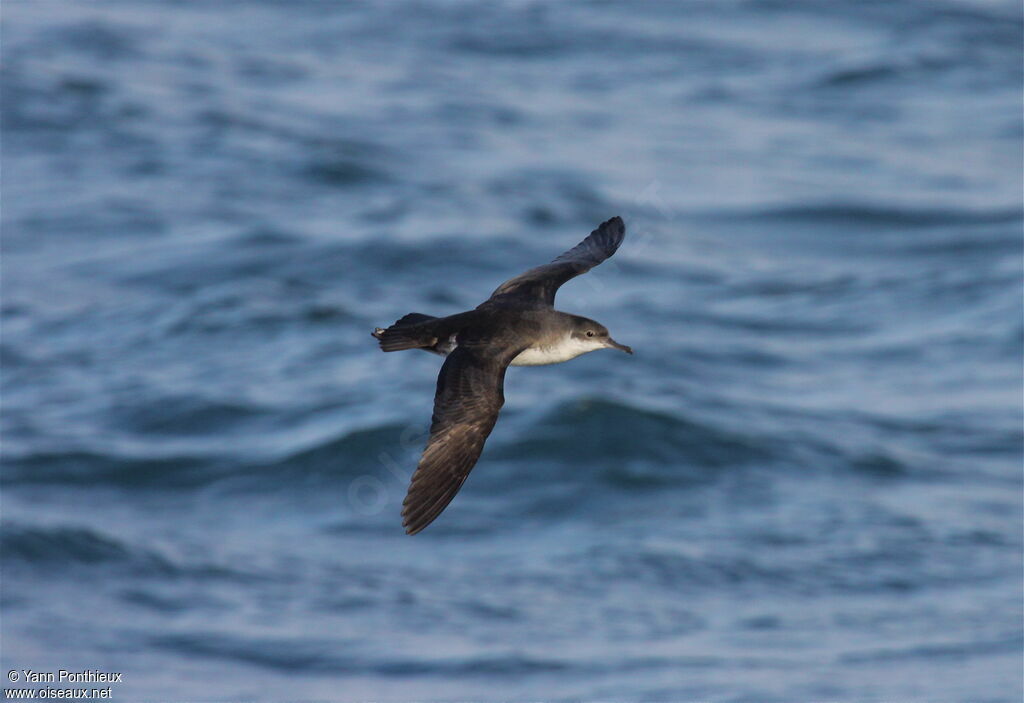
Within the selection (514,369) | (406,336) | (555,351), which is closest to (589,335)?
(555,351)

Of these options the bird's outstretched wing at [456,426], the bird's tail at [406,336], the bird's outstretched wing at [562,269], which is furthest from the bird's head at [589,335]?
the bird's tail at [406,336]

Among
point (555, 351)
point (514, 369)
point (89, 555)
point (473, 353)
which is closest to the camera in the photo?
point (473, 353)

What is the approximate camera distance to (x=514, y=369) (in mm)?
23734

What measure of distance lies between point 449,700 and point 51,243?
12.8 metres

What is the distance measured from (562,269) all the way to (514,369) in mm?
15221

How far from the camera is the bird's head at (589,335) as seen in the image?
Result: 25.6 ft

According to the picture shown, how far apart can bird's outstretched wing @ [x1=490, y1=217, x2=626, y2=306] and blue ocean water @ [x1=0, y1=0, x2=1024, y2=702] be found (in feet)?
29.8

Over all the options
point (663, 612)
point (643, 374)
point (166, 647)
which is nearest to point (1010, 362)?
point (643, 374)

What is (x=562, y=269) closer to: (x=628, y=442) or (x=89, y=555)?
(x=89, y=555)

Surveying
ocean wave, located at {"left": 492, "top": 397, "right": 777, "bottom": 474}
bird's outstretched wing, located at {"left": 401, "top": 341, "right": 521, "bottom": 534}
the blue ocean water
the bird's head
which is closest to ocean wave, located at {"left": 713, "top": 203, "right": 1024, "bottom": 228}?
the blue ocean water

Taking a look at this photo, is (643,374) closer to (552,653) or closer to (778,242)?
(778,242)

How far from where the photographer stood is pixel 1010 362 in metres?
25.6

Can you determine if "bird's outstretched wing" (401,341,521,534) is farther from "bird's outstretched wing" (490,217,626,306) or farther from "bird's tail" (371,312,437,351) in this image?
"bird's outstretched wing" (490,217,626,306)

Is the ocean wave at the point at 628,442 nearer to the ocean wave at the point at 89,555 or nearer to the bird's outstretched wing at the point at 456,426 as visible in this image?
the ocean wave at the point at 89,555
